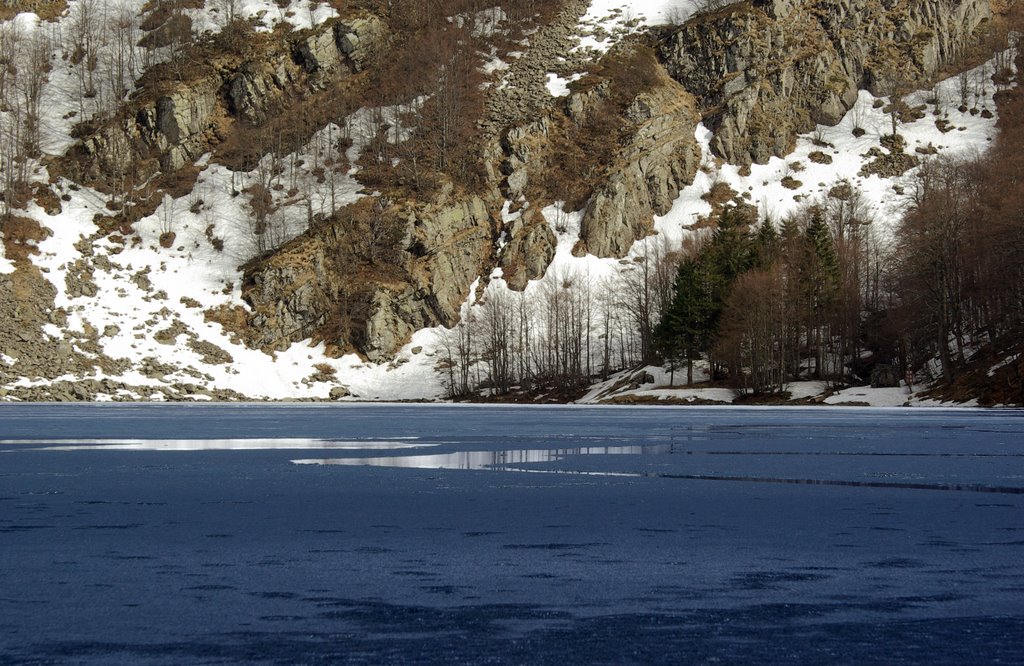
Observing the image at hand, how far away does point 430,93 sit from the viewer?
122 m

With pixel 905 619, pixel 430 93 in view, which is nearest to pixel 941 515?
pixel 905 619

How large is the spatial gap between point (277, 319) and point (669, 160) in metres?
49.2

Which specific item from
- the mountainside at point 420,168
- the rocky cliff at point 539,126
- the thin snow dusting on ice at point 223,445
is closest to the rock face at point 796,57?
the rocky cliff at point 539,126

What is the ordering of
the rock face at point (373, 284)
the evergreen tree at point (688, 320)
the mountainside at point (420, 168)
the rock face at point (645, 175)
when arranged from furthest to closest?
1. the rock face at point (645, 175)
2. the rock face at point (373, 284)
3. the mountainside at point (420, 168)
4. the evergreen tree at point (688, 320)

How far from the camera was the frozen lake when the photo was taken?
15.6 ft

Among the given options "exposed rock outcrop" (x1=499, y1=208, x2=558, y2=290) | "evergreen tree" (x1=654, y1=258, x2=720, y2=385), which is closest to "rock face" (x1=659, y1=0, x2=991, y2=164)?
"exposed rock outcrop" (x1=499, y1=208, x2=558, y2=290)

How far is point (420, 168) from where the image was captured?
111125mm

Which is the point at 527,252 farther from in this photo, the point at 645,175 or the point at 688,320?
the point at 688,320

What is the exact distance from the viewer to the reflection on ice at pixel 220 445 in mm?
20197

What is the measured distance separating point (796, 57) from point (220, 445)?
113979 mm

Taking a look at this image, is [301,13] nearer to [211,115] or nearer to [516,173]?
[211,115]

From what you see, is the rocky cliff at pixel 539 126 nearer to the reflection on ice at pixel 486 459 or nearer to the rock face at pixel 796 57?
the rock face at pixel 796 57

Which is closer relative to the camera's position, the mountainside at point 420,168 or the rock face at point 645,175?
the mountainside at point 420,168

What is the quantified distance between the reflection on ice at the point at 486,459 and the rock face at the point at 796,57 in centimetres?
10026
